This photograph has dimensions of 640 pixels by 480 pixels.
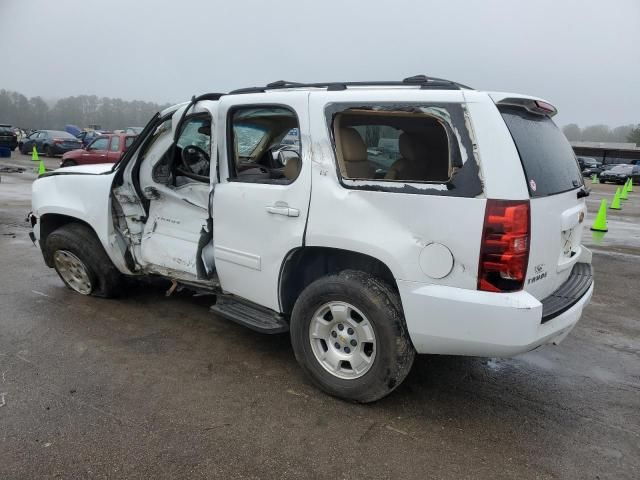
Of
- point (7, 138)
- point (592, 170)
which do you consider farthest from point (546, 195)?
point (592, 170)

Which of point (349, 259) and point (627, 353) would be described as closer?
point (349, 259)

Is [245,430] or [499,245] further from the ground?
[499,245]

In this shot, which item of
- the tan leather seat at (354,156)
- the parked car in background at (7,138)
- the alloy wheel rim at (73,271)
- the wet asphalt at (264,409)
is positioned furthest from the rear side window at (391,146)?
the parked car in background at (7,138)

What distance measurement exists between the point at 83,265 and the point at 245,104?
7.84ft

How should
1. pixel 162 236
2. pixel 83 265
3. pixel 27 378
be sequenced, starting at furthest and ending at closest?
pixel 83 265
pixel 162 236
pixel 27 378

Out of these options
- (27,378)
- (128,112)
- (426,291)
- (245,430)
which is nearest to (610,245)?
(426,291)

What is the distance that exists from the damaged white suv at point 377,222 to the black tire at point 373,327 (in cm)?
1

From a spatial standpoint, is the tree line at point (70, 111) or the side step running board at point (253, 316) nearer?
the side step running board at point (253, 316)

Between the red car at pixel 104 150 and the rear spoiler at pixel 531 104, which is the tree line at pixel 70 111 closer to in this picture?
the red car at pixel 104 150

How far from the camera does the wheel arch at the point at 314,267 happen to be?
309 cm

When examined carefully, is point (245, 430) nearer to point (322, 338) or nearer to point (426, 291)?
point (322, 338)

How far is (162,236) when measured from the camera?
A: 168 inches

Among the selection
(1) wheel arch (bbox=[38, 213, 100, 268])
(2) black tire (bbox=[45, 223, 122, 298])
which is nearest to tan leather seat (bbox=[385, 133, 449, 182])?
(2) black tire (bbox=[45, 223, 122, 298])

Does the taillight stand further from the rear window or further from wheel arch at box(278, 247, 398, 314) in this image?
wheel arch at box(278, 247, 398, 314)
